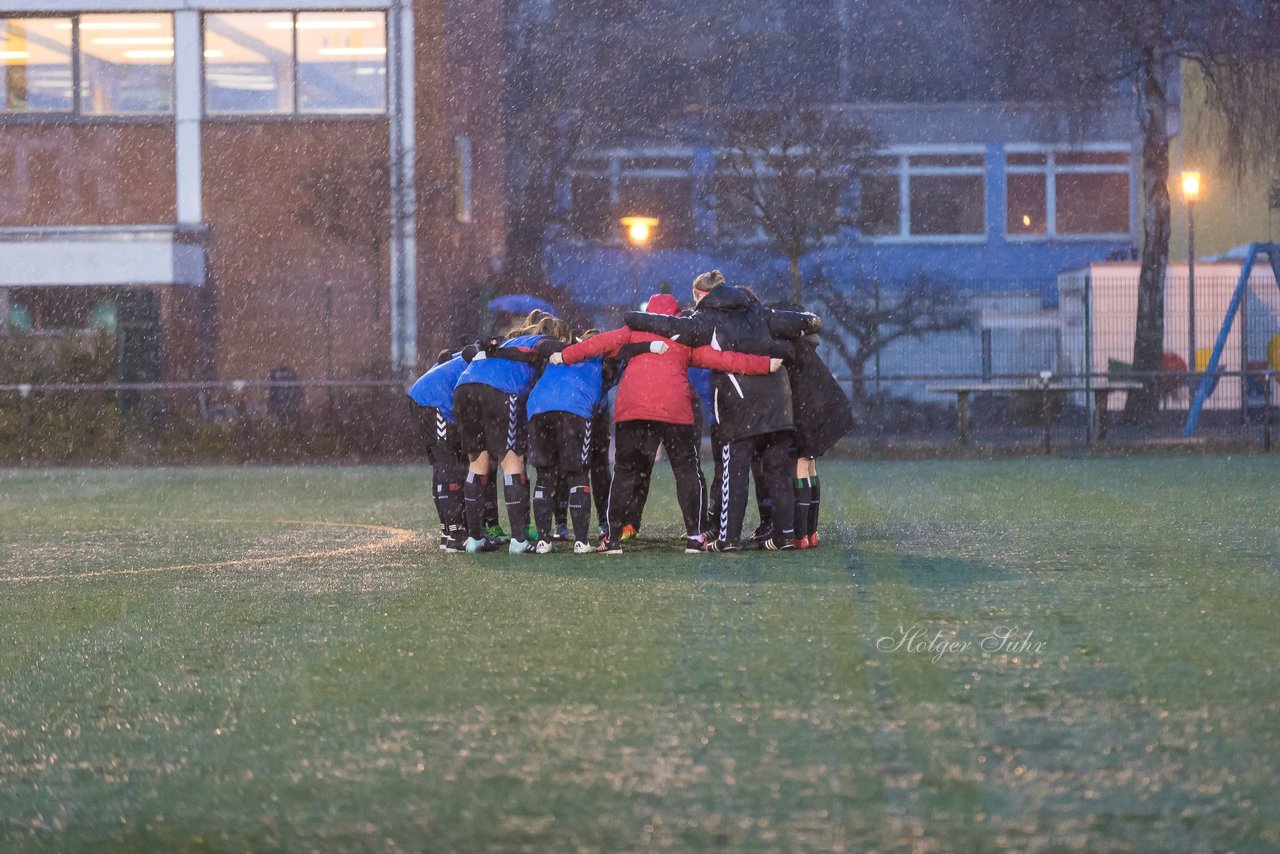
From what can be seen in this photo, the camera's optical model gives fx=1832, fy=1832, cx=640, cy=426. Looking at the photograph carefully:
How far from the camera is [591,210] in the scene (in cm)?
4128

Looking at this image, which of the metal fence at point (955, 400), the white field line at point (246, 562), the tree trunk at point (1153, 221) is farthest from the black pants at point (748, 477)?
the tree trunk at point (1153, 221)

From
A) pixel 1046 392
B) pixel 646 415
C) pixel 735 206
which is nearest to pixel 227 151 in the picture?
pixel 735 206

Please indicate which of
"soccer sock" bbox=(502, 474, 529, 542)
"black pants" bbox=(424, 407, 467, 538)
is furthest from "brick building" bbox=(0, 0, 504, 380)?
"soccer sock" bbox=(502, 474, 529, 542)

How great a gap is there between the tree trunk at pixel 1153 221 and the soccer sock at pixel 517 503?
17.9 meters

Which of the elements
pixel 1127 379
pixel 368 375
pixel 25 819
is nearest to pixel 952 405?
pixel 1127 379

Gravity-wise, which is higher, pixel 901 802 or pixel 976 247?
pixel 976 247

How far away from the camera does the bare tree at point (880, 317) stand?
89.0 ft

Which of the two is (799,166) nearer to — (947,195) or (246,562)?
(947,195)

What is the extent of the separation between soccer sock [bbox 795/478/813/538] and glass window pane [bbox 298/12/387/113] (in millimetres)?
20073

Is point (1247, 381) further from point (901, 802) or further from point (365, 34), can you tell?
point (901, 802)

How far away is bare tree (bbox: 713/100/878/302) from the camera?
30672mm

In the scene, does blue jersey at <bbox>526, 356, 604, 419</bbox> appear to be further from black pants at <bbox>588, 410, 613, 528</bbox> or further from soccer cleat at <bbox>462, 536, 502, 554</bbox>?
soccer cleat at <bbox>462, 536, 502, 554</bbox>

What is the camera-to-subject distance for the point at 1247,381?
25938 millimetres

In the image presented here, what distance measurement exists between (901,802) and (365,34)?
2686 cm
